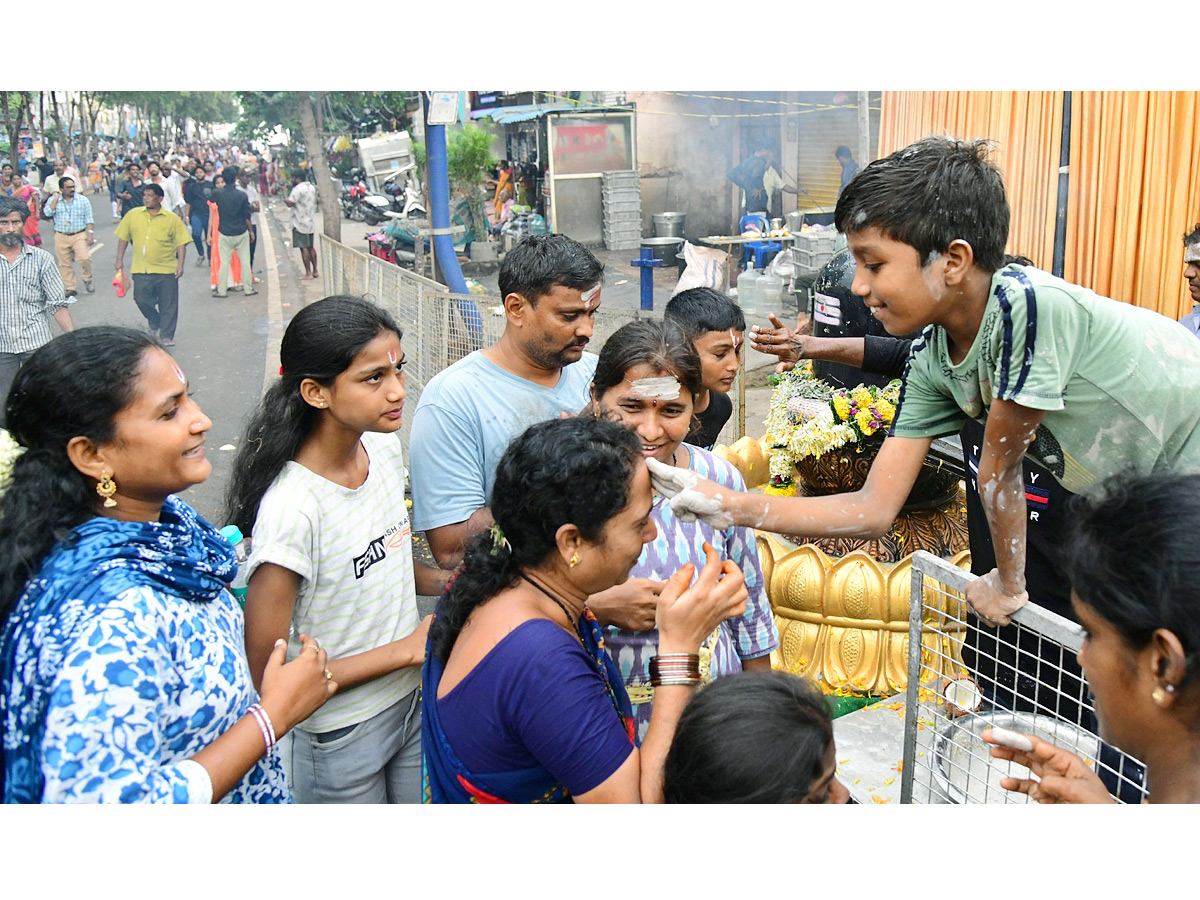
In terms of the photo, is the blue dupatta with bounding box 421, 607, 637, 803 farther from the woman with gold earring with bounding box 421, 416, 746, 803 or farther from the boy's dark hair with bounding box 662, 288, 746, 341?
the boy's dark hair with bounding box 662, 288, 746, 341

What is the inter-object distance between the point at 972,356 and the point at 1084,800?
1.06 m

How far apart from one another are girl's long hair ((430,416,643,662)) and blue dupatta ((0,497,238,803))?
0.54 m

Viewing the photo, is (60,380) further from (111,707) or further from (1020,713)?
(1020,713)

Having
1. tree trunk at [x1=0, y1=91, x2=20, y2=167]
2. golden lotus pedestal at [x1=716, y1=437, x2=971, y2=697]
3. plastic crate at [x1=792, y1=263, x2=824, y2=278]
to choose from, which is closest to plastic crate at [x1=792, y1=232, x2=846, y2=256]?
plastic crate at [x1=792, y1=263, x2=824, y2=278]

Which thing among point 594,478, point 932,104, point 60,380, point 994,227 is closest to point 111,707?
point 60,380

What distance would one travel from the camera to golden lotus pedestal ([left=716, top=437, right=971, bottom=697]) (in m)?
4.20

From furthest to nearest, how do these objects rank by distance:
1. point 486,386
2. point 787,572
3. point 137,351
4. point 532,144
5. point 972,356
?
point 532,144, point 787,572, point 486,386, point 972,356, point 137,351

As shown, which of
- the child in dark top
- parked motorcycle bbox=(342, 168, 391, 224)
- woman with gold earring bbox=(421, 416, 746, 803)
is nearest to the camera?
woman with gold earring bbox=(421, 416, 746, 803)

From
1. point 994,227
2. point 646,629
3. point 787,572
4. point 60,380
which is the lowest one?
point 787,572

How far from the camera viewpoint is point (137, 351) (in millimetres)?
1982

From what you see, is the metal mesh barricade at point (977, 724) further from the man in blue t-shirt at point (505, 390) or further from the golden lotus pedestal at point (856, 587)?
the golden lotus pedestal at point (856, 587)

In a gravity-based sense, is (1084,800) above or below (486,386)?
below

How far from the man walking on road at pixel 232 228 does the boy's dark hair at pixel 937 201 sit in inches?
569

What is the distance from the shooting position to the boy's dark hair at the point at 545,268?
125 inches
